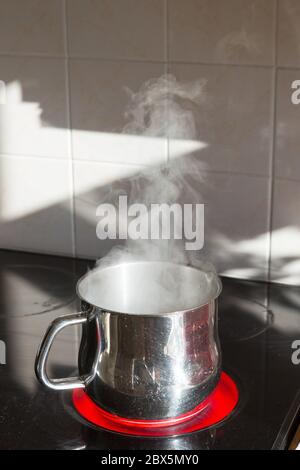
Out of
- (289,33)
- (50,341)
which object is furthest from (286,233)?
(50,341)

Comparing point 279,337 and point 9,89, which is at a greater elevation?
point 9,89

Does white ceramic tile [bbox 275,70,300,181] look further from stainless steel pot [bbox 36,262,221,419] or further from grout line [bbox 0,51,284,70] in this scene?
stainless steel pot [bbox 36,262,221,419]

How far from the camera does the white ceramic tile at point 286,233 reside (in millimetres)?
1296

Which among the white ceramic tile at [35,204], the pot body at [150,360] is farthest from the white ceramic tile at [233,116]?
the pot body at [150,360]

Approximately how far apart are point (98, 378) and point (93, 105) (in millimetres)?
587

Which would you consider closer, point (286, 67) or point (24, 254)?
point (286, 67)

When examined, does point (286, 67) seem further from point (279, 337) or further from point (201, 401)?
point (201, 401)

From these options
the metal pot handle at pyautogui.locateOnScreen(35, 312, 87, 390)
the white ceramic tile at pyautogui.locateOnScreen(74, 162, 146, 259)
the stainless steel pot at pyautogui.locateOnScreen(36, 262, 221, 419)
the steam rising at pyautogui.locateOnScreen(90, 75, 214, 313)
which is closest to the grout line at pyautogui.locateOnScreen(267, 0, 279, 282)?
the steam rising at pyautogui.locateOnScreen(90, 75, 214, 313)

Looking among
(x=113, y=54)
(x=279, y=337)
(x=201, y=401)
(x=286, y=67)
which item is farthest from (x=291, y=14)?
(x=201, y=401)

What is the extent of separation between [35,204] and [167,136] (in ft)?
1.00

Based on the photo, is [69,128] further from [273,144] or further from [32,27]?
[273,144]

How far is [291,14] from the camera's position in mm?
1207

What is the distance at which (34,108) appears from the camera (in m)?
1.44
